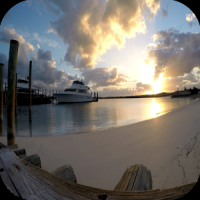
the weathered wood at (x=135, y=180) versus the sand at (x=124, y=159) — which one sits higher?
the weathered wood at (x=135, y=180)

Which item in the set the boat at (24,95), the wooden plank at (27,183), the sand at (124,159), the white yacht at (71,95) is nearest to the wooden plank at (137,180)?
the wooden plank at (27,183)

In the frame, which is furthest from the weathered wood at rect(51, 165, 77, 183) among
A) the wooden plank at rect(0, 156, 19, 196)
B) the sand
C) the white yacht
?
the white yacht

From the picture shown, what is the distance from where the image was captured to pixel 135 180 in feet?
4.03

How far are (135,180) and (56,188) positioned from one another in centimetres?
77

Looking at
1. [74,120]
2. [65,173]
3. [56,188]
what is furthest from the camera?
[74,120]

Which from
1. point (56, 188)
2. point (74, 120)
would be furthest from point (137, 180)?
point (74, 120)

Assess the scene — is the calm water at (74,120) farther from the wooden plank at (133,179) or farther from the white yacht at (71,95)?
the white yacht at (71,95)

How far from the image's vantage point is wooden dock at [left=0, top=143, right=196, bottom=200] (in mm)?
842

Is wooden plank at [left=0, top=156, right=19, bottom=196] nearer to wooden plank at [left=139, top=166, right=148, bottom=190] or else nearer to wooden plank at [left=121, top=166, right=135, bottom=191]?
wooden plank at [left=121, top=166, right=135, bottom=191]

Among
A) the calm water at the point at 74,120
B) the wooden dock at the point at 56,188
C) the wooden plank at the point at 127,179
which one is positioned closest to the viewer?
the wooden dock at the point at 56,188

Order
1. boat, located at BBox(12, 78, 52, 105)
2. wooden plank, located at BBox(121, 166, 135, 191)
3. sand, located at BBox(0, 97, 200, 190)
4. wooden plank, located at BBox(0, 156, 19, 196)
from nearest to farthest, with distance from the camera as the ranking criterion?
wooden plank, located at BBox(0, 156, 19, 196)
wooden plank, located at BBox(121, 166, 135, 191)
sand, located at BBox(0, 97, 200, 190)
boat, located at BBox(12, 78, 52, 105)

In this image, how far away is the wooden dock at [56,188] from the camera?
84cm

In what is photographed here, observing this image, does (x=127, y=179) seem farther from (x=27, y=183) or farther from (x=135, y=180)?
(x=27, y=183)

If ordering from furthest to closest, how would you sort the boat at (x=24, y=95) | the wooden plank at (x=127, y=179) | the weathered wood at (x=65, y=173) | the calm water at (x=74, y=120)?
1. the boat at (x=24, y=95)
2. the calm water at (x=74, y=120)
3. the weathered wood at (x=65, y=173)
4. the wooden plank at (x=127, y=179)
